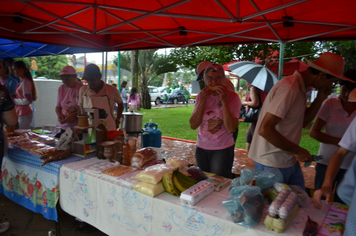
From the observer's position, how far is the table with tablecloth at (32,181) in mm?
2121

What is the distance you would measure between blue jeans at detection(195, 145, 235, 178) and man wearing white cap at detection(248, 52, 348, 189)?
422mm

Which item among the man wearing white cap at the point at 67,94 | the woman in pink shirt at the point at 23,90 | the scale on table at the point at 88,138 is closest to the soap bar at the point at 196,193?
the scale on table at the point at 88,138

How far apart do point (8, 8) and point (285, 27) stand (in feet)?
12.7

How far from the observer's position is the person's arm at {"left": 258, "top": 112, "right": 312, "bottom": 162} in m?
1.55

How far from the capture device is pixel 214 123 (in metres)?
2.14

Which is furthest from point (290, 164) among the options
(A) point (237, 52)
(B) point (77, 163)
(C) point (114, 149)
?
(A) point (237, 52)

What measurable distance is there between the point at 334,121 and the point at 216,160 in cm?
111

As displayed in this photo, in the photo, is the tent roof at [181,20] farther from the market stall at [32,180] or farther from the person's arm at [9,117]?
the market stall at [32,180]

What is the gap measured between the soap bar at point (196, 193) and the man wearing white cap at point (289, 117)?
471 millimetres

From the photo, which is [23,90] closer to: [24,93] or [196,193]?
[24,93]

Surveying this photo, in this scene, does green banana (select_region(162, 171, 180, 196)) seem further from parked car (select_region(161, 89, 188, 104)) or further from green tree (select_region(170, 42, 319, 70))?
parked car (select_region(161, 89, 188, 104))

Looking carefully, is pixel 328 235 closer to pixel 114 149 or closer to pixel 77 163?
pixel 114 149

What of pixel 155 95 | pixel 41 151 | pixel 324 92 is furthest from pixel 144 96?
pixel 324 92

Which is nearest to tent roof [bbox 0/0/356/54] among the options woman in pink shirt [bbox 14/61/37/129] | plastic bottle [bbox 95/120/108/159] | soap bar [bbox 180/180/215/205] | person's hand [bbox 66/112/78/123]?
woman in pink shirt [bbox 14/61/37/129]
